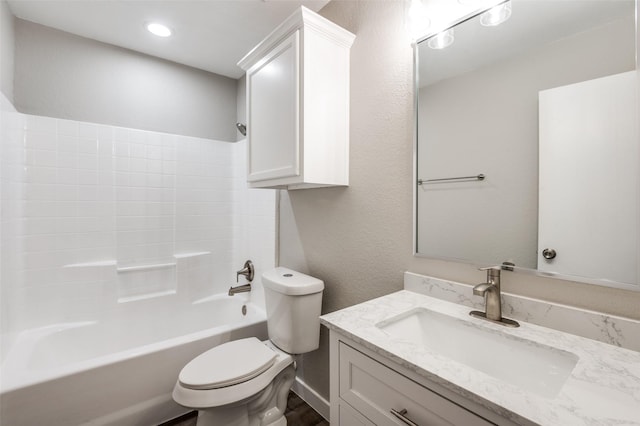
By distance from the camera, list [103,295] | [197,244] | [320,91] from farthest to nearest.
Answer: [197,244], [103,295], [320,91]

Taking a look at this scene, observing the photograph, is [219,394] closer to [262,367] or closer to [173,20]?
[262,367]

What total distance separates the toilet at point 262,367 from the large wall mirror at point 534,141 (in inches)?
29.1

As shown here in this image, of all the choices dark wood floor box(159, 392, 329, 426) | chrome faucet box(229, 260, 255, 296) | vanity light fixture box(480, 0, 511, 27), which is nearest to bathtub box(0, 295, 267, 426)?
dark wood floor box(159, 392, 329, 426)

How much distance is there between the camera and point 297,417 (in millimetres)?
1708

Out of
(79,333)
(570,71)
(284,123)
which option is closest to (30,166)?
(79,333)

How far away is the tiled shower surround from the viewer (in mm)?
1860

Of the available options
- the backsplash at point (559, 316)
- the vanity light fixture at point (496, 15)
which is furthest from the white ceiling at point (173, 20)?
the backsplash at point (559, 316)

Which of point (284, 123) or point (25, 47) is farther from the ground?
point (25, 47)

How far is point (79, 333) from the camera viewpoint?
77.8 inches

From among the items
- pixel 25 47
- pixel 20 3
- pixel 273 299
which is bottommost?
pixel 273 299

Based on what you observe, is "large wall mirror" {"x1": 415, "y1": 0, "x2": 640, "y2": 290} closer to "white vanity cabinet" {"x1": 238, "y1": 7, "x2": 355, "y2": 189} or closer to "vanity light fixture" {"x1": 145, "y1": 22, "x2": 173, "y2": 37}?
"white vanity cabinet" {"x1": 238, "y1": 7, "x2": 355, "y2": 189}

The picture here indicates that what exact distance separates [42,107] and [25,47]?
1.28 ft

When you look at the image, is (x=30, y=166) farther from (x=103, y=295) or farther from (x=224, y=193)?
(x=224, y=193)

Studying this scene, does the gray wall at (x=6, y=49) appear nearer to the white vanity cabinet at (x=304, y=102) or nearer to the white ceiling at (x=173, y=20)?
the white ceiling at (x=173, y=20)
